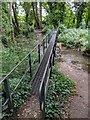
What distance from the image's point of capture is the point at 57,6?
21.5 meters

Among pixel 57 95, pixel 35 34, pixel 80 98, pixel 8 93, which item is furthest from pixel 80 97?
pixel 35 34

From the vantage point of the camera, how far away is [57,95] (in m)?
4.59

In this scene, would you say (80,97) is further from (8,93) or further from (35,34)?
(35,34)

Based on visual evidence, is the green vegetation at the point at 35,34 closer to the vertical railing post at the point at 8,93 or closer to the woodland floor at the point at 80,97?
the woodland floor at the point at 80,97

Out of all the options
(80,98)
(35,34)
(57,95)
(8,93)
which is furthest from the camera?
(35,34)

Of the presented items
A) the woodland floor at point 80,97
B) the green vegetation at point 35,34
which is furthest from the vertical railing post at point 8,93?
the woodland floor at point 80,97

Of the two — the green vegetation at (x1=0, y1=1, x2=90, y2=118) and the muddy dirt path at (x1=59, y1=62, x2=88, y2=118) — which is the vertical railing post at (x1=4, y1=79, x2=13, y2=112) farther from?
the muddy dirt path at (x1=59, y1=62, x2=88, y2=118)

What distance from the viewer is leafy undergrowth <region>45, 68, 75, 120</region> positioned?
3.73 meters

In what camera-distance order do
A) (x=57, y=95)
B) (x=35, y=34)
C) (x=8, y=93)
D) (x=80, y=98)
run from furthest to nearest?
(x=35, y=34) < (x=80, y=98) < (x=57, y=95) < (x=8, y=93)

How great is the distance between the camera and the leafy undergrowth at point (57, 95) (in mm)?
3727

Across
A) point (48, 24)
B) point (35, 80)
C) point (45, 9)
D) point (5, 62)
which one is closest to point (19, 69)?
point (5, 62)

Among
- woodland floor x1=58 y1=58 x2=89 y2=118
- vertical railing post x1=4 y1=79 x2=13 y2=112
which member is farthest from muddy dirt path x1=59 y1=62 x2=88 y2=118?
vertical railing post x1=4 y1=79 x2=13 y2=112

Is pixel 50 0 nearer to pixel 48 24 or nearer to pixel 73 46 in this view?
pixel 48 24

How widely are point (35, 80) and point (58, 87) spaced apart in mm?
798
